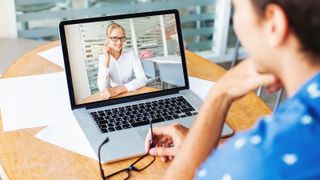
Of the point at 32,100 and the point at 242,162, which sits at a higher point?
the point at 242,162

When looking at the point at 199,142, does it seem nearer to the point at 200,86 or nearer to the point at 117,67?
the point at 117,67

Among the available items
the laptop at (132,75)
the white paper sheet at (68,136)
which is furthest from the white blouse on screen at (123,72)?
the white paper sheet at (68,136)

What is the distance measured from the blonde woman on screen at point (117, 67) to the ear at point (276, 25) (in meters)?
0.66

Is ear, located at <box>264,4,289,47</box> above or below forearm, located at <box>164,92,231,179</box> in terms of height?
above

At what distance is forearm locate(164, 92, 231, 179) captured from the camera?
3.01 feet

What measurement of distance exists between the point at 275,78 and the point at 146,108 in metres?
0.56

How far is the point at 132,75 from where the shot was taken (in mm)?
1354

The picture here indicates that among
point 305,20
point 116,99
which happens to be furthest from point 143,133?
point 305,20

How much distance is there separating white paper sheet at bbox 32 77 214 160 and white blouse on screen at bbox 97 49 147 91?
14 cm

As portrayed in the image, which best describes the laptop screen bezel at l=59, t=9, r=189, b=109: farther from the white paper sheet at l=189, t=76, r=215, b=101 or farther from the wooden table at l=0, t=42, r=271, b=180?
the wooden table at l=0, t=42, r=271, b=180

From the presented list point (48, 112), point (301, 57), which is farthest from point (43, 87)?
point (301, 57)

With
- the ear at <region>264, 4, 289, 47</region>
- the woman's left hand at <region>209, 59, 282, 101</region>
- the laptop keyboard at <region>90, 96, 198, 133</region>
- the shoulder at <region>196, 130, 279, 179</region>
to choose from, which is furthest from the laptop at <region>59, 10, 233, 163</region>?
the ear at <region>264, 4, 289, 47</region>

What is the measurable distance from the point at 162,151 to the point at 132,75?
305mm

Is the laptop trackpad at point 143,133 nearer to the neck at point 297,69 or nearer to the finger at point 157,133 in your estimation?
the finger at point 157,133
